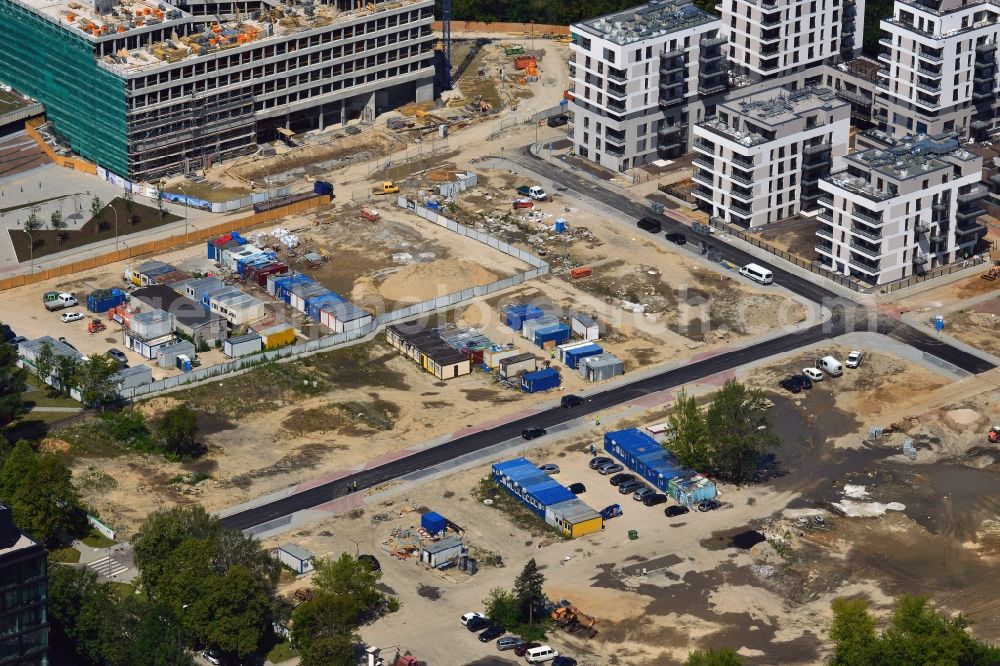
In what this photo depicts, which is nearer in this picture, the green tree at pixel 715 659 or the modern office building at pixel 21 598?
the modern office building at pixel 21 598

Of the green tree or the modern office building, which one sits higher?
the modern office building

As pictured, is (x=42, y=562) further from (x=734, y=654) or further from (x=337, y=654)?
(x=734, y=654)

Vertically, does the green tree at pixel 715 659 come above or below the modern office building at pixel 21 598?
below

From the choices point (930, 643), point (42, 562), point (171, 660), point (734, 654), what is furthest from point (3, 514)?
point (930, 643)

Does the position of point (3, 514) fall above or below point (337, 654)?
above

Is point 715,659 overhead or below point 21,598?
below

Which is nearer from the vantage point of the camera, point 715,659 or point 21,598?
point 21,598

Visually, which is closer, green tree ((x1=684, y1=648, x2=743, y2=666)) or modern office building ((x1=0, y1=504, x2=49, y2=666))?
modern office building ((x1=0, y1=504, x2=49, y2=666))

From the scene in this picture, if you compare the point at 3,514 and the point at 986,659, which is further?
the point at 986,659
